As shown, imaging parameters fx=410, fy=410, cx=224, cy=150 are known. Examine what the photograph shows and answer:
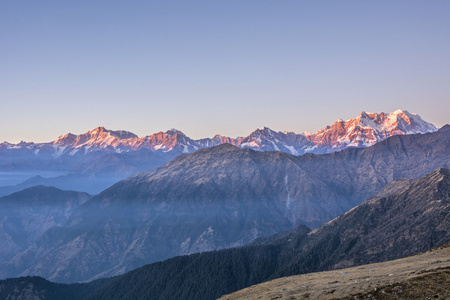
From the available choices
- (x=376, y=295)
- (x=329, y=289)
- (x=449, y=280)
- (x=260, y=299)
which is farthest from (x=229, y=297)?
(x=449, y=280)

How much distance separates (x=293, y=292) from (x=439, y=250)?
62182 millimetres

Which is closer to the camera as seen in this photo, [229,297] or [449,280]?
[449,280]

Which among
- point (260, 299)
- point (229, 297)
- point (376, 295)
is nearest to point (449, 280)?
point (376, 295)

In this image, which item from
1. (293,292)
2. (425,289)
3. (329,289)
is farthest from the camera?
(293,292)

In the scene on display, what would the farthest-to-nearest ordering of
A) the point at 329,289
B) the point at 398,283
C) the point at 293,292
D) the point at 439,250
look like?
the point at 439,250, the point at 293,292, the point at 329,289, the point at 398,283

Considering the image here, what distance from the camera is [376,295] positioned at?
95.4 m

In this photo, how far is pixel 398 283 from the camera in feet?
320

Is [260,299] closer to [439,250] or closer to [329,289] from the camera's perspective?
[329,289]

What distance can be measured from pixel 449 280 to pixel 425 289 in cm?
639

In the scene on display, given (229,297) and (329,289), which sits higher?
(329,289)

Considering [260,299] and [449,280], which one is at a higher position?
[449,280]

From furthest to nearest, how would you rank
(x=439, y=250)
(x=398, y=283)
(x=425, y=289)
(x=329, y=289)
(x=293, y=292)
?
(x=439, y=250) < (x=293, y=292) < (x=329, y=289) < (x=398, y=283) < (x=425, y=289)

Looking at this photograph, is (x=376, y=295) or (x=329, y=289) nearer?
(x=376, y=295)

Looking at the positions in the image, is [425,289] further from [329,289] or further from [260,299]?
[260,299]
